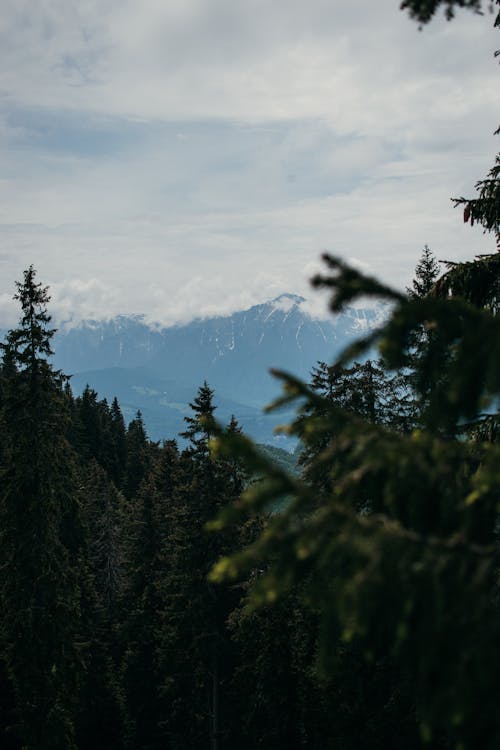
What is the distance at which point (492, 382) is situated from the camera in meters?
2.96

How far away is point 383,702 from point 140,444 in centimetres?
5083

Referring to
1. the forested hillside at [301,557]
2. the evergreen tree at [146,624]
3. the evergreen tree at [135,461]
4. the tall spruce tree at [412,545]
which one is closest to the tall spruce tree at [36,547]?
the forested hillside at [301,557]

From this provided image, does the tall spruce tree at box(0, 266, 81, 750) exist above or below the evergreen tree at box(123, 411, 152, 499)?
below

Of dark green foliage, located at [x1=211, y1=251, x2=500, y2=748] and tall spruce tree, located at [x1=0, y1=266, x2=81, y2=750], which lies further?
tall spruce tree, located at [x1=0, y1=266, x2=81, y2=750]

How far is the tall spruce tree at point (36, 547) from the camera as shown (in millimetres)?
16672

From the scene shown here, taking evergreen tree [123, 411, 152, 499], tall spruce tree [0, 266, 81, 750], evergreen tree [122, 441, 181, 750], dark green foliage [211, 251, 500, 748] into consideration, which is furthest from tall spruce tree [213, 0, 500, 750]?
evergreen tree [123, 411, 152, 499]

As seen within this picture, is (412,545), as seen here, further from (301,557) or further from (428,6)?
(428,6)

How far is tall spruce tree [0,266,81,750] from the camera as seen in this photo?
54.7 feet

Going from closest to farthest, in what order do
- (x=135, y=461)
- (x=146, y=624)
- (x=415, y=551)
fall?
(x=415, y=551) → (x=146, y=624) → (x=135, y=461)

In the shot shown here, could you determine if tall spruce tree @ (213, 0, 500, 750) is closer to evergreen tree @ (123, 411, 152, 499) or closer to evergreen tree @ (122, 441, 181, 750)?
evergreen tree @ (122, 441, 181, 750)

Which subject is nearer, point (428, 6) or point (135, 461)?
point (428, 6)

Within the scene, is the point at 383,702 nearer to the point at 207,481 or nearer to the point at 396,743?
the point at 396,743

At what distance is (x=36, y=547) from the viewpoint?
666 inches

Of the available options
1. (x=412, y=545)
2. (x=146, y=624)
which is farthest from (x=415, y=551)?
(x=146, y=624)
